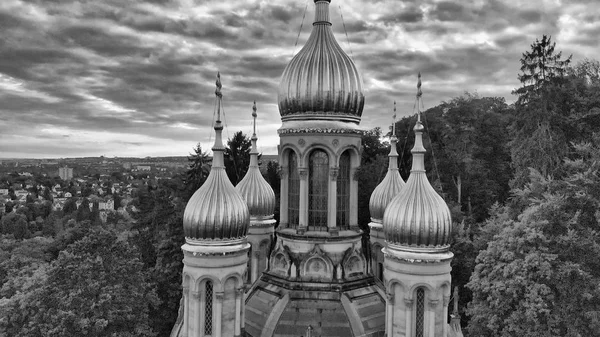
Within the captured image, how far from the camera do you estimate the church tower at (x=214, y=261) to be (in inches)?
554

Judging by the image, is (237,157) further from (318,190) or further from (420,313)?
(420,313)

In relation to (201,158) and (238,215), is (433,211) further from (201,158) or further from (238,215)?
(201,158)

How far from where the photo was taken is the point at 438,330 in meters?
13.8

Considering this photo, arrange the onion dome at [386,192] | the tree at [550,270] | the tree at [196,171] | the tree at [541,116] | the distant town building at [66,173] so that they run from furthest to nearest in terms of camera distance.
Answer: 1. the distant town building at [66,173]
2. the tree at [196,171]
3. the tree at [541,116]
4. the onion dome at [386,192]
5. the tree at [550,270]

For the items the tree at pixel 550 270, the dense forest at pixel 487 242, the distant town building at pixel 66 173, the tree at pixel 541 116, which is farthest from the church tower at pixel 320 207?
the distant town building at pixel 66 173

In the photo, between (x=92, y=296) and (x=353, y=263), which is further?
(x=92, y=296)

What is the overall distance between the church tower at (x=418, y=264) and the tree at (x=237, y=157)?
2968cm

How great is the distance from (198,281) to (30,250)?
3525cm

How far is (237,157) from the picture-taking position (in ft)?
146

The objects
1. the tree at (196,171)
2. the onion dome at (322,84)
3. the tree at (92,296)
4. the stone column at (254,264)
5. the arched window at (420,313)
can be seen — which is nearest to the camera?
the arched window at (420,313)

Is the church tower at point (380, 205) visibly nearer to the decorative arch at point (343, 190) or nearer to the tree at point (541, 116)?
the decorative arch at point (343, 190)

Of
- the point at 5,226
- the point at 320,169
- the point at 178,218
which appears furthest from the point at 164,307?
the point at 5,226

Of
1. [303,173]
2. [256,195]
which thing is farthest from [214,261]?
[256,195]

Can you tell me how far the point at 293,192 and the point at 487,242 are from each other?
541 inches
